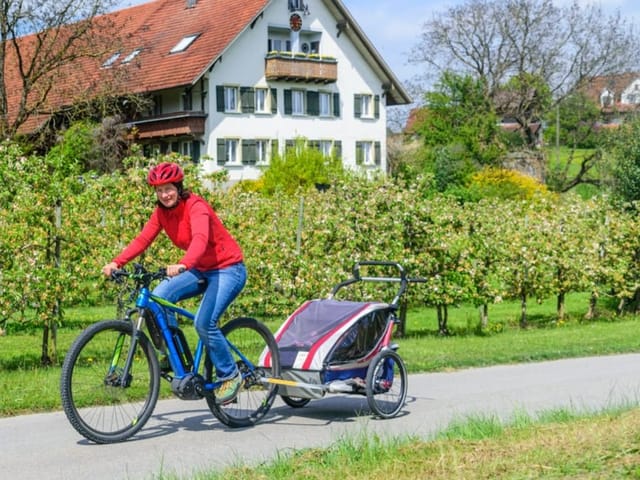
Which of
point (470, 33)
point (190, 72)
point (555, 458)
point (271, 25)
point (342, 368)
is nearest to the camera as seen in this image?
point (555, 458)

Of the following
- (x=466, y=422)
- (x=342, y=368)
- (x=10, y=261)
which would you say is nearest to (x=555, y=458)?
(x=466, y=422)

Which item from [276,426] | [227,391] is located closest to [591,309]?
[276,426]

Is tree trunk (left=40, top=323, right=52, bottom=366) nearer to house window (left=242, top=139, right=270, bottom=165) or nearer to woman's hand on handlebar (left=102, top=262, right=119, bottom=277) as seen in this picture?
woman's hand on handlebar (left=102, top=262, right=119, bottom=277)

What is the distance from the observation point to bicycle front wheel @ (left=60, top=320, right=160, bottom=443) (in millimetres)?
8531

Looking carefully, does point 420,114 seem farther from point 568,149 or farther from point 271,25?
point 271,25

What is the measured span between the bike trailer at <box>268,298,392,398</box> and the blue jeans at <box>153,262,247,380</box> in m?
0.70

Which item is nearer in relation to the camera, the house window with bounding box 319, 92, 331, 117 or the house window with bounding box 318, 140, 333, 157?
the house window with bounding box 318, 140, 333, 157

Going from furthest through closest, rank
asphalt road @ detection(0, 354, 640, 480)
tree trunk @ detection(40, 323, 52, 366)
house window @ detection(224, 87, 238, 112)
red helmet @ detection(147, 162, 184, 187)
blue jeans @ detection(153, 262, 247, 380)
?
house window @ detection(224, 87, 238, 112) < tree trunk @ detection(40, 323, 52, 366) < blue jeans @ detection(153, 262, 247, 380) < red helmet @ detection(147, 162, 184, 187) < asphalt road @ detection(0, 354, 640, 480)

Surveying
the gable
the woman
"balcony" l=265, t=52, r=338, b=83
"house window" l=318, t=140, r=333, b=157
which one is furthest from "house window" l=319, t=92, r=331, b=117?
the woman

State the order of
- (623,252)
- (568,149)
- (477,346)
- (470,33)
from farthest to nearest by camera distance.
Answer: (568,149), (470,33), (623,252), (477,346)

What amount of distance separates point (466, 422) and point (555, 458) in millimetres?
2020

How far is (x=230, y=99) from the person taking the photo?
193 ft

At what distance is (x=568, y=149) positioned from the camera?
80438 millimetres

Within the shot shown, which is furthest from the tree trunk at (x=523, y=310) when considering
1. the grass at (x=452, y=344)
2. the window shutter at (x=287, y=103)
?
the window shutter at (x=287, y=103)
